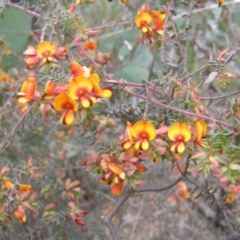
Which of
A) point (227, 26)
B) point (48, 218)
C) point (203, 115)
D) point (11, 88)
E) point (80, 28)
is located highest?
point (80, 28)

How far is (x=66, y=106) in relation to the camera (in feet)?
3.13

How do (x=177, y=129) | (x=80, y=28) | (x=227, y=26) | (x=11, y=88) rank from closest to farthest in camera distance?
(x=177, y=129)
(x=80, y=28)
(x=11, y=88)
(x=227, y=26)

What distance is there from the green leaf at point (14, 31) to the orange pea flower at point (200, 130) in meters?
0.93

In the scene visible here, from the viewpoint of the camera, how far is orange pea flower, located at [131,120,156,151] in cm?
95

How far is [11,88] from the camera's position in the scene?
59.0 inches

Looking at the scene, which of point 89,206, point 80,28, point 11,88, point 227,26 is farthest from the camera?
point 227,26

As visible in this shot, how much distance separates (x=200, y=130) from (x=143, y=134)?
0.10 meters

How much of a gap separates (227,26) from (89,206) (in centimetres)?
97

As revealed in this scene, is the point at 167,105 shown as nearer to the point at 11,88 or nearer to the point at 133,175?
the point at 133,175

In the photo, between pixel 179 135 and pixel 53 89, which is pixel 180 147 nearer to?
pixel 179 135

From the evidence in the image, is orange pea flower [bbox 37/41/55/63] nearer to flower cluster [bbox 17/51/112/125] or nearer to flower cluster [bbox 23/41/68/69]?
flower cluster [bbox 23/41/68/69]

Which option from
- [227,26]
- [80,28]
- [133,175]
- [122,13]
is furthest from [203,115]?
[122,13]

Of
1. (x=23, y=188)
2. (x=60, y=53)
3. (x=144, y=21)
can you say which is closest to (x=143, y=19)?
(x=144, y=21)

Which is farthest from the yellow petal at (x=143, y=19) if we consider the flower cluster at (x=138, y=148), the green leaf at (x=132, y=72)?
the green leaf at (x=132, y=72)
